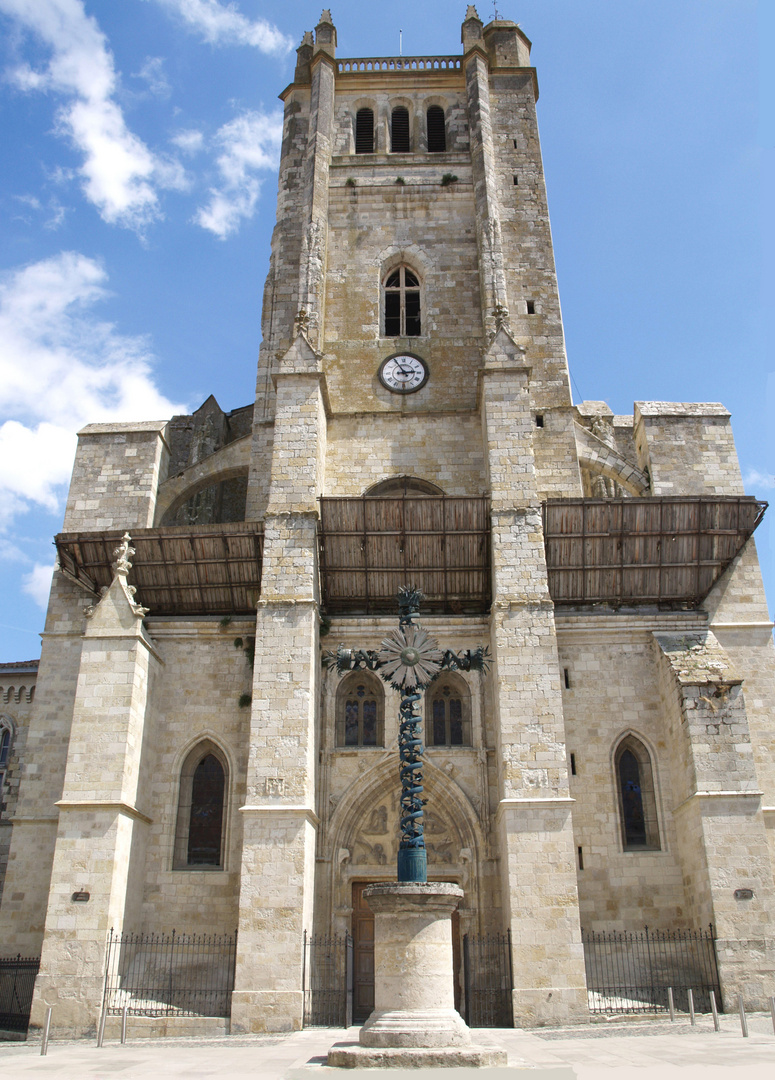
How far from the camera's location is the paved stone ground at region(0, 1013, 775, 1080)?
8148 mm

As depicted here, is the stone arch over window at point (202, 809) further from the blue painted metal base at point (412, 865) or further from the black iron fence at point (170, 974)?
the blue painted metal base at point (412, 865)

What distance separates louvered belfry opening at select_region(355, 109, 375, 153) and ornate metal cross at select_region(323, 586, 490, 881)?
733 inches

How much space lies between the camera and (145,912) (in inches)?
625

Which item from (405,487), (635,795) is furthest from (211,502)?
(635,795)

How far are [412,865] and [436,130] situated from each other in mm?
22475

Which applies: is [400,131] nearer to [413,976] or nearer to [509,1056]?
[413,976]

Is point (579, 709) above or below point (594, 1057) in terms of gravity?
above

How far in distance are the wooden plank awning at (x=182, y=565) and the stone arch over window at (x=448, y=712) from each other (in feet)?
13.8

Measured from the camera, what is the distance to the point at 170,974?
591 inches

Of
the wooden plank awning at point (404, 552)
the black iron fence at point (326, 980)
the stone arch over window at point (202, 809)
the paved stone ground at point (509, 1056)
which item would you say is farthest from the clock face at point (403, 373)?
the paved stone ground at point (509, 1056)

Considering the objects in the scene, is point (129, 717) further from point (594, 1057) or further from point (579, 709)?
point (594, 1057)

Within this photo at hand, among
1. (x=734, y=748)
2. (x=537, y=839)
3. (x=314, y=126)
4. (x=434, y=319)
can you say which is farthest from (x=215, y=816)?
(x=314, y=126)

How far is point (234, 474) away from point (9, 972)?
1139 centimetres

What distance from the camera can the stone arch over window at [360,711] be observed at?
17422 mm
